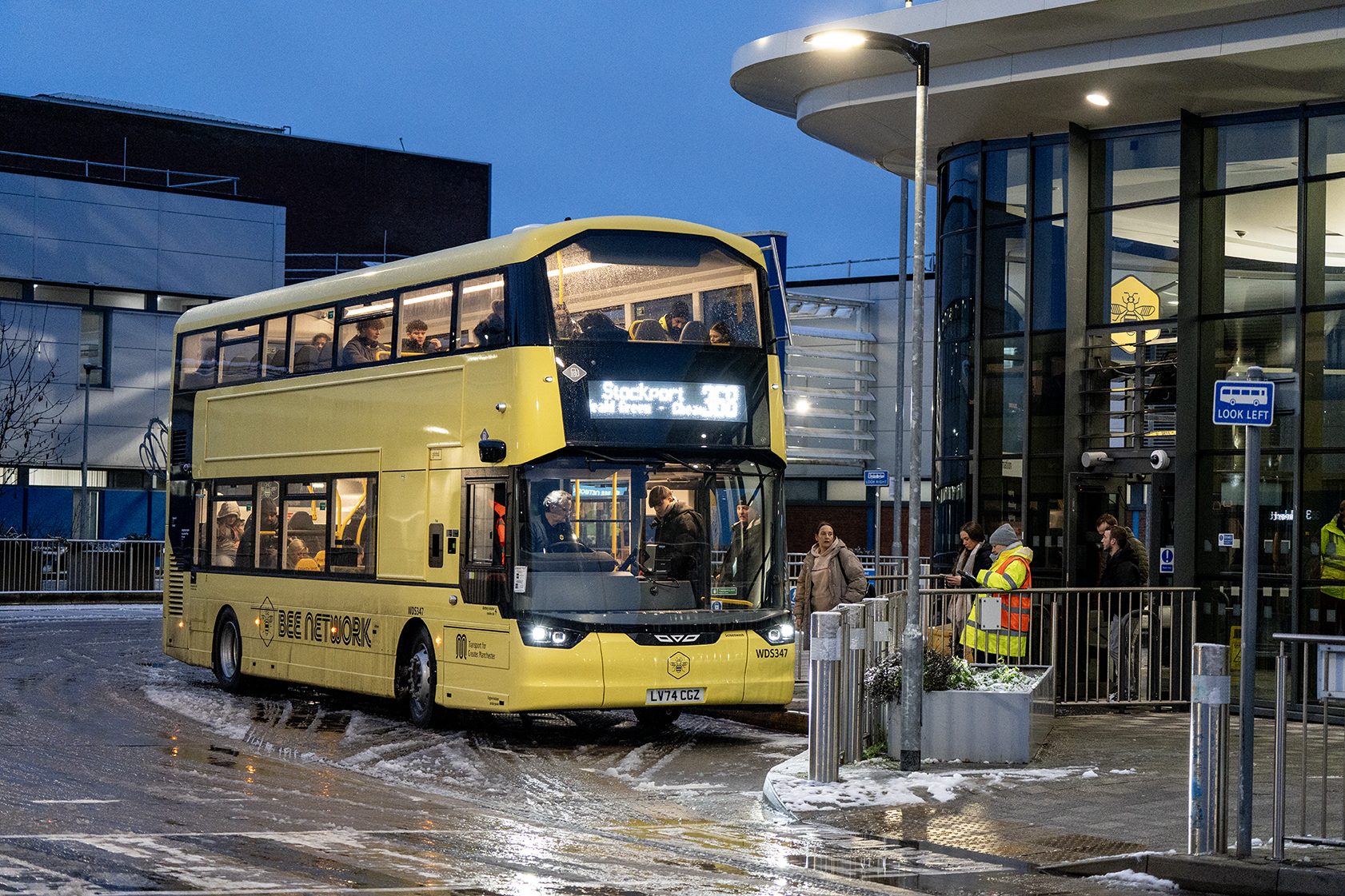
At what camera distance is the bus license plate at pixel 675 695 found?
1415 centimetres

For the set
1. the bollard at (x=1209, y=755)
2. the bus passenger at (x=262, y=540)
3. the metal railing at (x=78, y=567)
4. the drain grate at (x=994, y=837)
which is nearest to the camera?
the bollard at (x=1209, y=755)

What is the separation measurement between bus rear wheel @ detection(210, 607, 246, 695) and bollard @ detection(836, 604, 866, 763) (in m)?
8.82

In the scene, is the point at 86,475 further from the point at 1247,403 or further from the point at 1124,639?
the point at 1247,403

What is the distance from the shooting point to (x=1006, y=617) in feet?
49.0

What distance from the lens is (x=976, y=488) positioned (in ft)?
69.1

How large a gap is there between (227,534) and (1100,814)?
11707mm

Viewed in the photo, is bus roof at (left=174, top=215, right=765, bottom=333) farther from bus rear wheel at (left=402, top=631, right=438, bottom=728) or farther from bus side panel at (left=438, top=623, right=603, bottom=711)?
bus rear wheel at (left=402, top=631, right=438, bottom=728)

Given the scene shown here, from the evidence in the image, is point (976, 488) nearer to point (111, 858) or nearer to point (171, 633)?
point (171, 633)

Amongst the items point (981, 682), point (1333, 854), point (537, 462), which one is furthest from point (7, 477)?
point (1333, 854)

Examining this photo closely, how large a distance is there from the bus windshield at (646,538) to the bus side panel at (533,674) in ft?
1.17

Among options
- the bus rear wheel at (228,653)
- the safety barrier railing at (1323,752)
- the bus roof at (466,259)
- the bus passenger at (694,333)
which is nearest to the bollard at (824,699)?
the safety barrier railing at (1323,752)

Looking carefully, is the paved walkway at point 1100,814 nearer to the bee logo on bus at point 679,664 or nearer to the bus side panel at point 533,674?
the bee logo on bus at point 679,664

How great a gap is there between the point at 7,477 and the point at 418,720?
3054 centimetres

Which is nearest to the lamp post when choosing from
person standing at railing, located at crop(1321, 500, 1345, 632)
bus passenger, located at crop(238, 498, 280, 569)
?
bus passenger, located at crop(238, 498, 280, 569)
